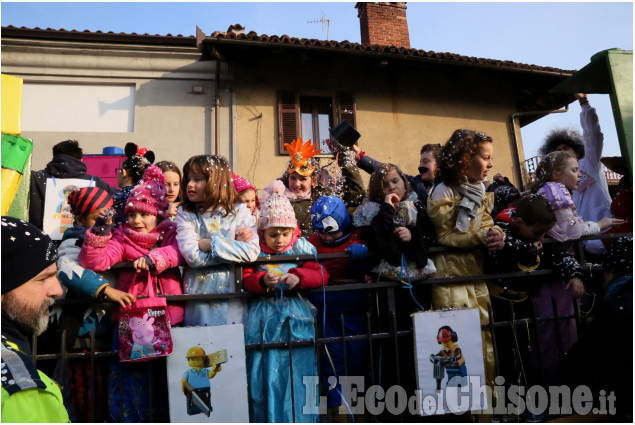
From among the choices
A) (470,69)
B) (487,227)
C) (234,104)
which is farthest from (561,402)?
(470,69)

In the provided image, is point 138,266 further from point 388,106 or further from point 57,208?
point 388,106

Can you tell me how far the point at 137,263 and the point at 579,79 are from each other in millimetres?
3198

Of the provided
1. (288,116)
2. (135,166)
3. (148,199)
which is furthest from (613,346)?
(288,116)

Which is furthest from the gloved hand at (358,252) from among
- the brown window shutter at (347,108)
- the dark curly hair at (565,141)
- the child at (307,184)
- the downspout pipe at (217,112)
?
the brown window shutter at (347,108)

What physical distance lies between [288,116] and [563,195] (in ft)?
26.4

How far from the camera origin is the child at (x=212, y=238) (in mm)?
2875

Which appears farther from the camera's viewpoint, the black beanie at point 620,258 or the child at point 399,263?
the child at point 399,263

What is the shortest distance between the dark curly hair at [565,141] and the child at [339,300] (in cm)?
326

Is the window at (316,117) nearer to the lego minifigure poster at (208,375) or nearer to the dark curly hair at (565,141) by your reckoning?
the dark curly hair at (565,141)

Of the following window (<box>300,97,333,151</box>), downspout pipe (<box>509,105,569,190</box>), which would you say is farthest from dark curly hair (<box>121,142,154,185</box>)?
downspout pipe (<box>509,105,569,190</box>)

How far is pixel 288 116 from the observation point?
10.8 metres

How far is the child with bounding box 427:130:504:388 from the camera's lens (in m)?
3.14

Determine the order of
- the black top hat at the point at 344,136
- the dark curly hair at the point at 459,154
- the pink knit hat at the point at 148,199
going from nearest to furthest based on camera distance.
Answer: the pink knit hat at the point at 148,199 < the dark curly hair at the point at 459,154 < the black top hat at the point at 344,136

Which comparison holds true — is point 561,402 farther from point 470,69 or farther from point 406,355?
point 470,69
